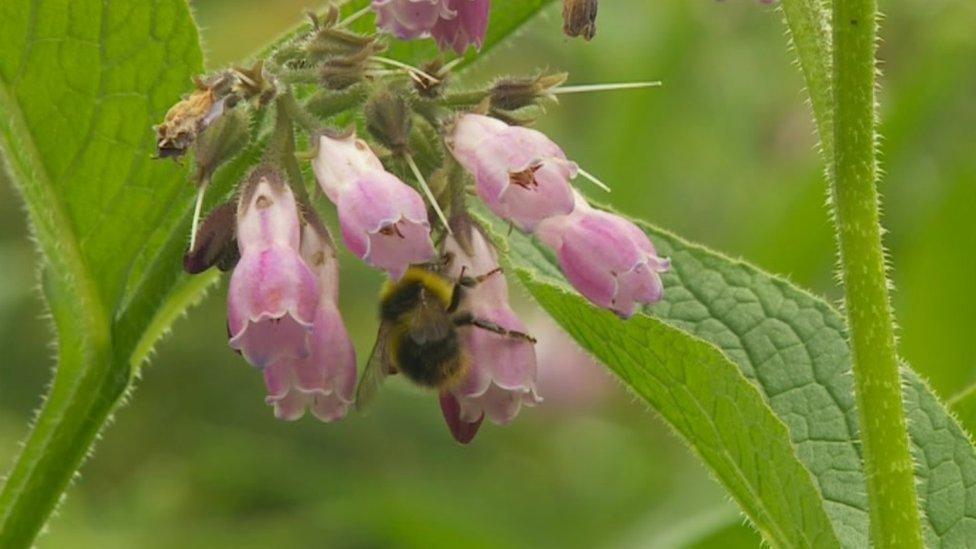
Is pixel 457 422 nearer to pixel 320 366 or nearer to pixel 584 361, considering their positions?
pixel 320 366

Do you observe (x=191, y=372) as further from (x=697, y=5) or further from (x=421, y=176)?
(x=421, y=176)

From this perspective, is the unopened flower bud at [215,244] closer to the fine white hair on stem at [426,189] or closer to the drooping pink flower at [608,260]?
the fine white hair on stem at [426,189]

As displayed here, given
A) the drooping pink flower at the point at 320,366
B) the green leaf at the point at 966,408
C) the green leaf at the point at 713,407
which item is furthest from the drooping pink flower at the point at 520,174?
the green leaf at the point at 966,408

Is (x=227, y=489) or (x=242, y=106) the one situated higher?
(x=242, y=106)

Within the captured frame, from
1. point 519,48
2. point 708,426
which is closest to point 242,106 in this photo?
point 708,426

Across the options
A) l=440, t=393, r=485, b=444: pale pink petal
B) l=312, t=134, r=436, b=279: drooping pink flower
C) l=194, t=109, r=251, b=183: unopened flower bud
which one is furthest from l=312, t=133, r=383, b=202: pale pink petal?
l=440, t=393, r=485, b=444: pale pink petal

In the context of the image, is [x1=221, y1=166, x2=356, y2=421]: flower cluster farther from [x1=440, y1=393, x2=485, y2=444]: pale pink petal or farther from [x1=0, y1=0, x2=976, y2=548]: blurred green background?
[x1=0, y1=0, x2=976, y2=548]: blurred green background

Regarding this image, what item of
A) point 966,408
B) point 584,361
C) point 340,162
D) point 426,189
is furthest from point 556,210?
point 584,361
